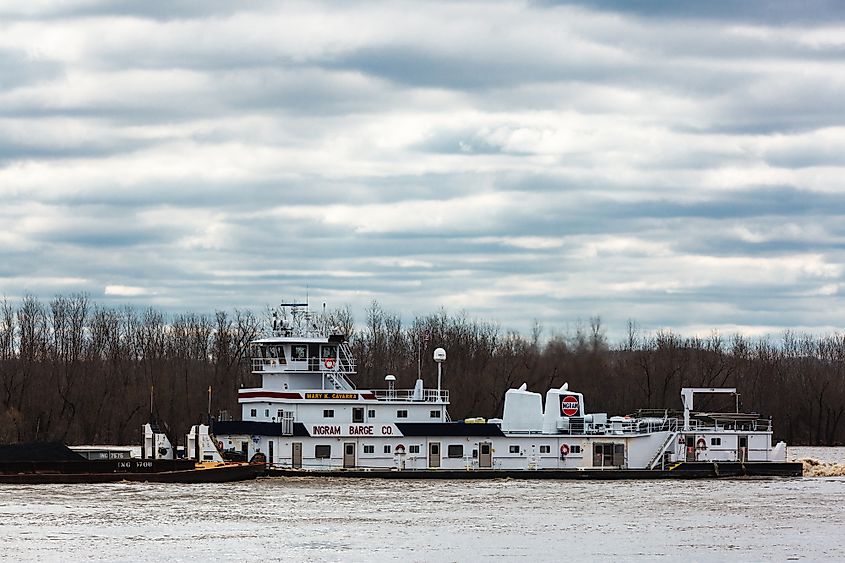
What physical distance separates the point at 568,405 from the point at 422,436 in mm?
6774

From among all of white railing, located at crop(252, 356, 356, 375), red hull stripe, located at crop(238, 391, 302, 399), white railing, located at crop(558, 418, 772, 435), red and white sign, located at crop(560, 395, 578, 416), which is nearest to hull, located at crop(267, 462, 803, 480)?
white railing, located at crop(558, 418, 772, 435)

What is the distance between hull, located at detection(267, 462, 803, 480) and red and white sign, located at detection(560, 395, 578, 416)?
278 centimetres

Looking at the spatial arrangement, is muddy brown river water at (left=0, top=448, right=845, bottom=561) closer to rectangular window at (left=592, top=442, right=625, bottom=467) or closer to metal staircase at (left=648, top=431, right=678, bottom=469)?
rectangular window at (left=592, top=442, right=625, bottom=467)

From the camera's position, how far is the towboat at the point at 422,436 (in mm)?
58938

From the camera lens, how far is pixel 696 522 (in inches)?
1844

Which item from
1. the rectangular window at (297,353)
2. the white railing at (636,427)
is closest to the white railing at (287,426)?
the rectangular window at (297,353)

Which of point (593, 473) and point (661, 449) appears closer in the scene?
point (593, 473)

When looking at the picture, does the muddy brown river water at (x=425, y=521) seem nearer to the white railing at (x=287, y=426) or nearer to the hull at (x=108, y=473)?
the hull at (x=108, y=473)

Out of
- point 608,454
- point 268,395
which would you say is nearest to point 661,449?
point 608,454

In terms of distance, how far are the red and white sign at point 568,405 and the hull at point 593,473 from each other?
278cm

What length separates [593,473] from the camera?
59781mm

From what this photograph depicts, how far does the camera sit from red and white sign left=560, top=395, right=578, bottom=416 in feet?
202

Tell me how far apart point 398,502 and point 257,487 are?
717cm

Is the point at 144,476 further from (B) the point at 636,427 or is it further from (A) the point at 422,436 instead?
(B) the point at 636,427
